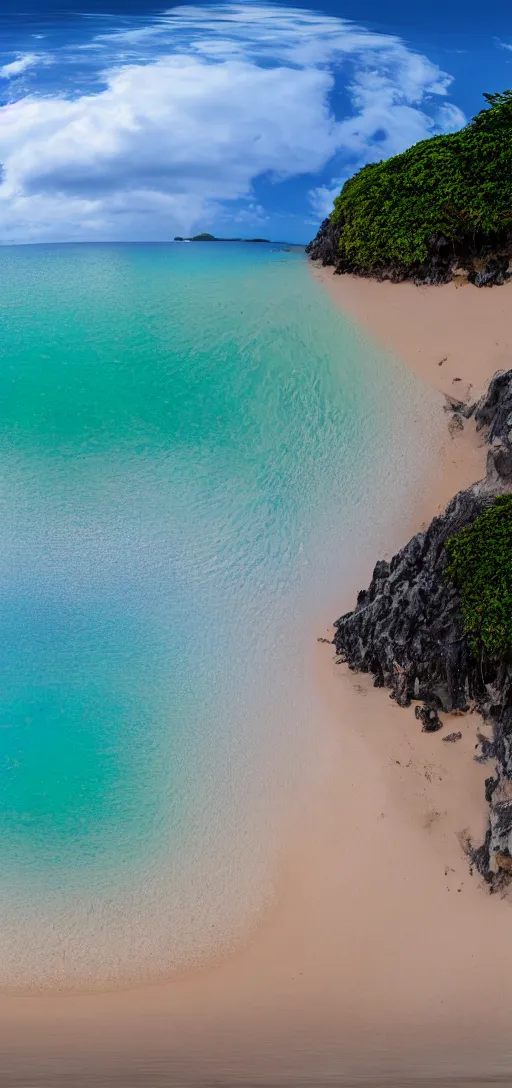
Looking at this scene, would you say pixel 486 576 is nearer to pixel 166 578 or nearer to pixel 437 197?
pixel 166 578

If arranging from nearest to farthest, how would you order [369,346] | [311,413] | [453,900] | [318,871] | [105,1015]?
[105,1015]
[453,900]
[318,871]
[311,413]
[369,346]

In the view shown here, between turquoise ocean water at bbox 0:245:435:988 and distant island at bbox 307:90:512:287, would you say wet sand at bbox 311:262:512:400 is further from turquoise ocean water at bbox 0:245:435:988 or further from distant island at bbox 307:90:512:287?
turquoise ocean water at bbox 0:245:435:988

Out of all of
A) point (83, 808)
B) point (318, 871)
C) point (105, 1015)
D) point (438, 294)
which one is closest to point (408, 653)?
point (318, 871)

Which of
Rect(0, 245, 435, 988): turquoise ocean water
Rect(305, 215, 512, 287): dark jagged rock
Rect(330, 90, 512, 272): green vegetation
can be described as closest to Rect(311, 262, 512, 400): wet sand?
Rect(305, 215, 512, 287): dark jagged rock

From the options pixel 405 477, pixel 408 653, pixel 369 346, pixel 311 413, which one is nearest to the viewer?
pixel 408 653

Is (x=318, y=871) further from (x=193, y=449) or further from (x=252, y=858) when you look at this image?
(x=193, y=449)

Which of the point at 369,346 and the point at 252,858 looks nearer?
the point at 252,858

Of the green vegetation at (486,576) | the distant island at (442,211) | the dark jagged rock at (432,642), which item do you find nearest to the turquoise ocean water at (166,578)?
the dark jagged rock at (432,642)
